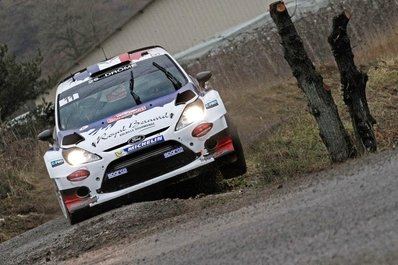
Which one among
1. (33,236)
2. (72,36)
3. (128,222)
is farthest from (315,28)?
(72,36)

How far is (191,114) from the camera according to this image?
332 inches

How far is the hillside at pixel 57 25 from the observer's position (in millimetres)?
75000

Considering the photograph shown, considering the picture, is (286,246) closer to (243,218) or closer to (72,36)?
(243,218)

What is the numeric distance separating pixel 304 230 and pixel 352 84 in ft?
11.3

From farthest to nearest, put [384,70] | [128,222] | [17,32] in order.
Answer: [17,32] → [384,70] → [128,222]

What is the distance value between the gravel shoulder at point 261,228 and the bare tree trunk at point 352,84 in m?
0.91

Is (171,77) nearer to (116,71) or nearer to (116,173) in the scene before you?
(116,71)

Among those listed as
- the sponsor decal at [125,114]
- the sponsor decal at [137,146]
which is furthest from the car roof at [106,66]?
the sponsor decal at [137,146]

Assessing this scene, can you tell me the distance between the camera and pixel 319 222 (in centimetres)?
468

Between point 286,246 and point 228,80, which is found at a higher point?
point 286,246

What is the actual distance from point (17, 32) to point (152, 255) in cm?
9271

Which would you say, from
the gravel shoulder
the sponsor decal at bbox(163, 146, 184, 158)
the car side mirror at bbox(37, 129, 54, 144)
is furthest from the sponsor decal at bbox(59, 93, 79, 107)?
the sponsor decal at bbox(163, 146, 184, 158)

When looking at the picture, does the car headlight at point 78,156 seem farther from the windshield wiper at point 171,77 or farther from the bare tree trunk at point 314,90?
the bare tree trunk at point 314,90

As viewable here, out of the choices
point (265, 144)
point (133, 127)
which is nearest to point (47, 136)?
point (133, 127)
